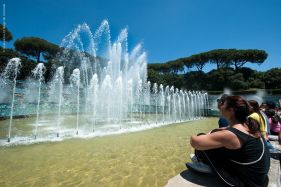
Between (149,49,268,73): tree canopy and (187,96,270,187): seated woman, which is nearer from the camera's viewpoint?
(187,96,270,187): seated woman

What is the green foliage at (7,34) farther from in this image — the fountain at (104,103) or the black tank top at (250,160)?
the black tank top at (250,160)

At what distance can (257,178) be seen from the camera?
2498 mm

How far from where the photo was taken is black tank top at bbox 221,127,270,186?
8.11ft

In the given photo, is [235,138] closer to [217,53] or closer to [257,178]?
[257,178]

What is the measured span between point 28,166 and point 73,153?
168 centimetres

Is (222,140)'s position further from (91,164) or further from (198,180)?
(91,164)

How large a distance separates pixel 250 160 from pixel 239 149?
0.20 meters

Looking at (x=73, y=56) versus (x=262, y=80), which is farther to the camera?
(x=262, y=80)

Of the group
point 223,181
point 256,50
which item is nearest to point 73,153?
point 223,181

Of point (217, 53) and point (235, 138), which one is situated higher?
point (217, 53)

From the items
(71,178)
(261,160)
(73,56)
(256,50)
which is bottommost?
(71,178)

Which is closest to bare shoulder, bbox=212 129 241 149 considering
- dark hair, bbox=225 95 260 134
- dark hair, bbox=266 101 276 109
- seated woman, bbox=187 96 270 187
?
seated woman, bbox=187 96 270 187

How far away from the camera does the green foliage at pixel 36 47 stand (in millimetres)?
51750

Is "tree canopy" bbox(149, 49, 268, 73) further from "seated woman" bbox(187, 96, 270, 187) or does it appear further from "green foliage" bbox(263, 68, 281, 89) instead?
"seated woman" bbox(187, 96, 270, 187)
